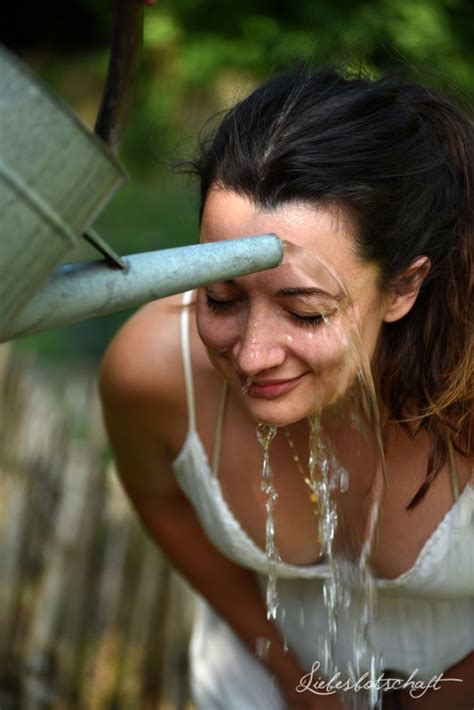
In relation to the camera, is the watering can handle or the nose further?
the nose

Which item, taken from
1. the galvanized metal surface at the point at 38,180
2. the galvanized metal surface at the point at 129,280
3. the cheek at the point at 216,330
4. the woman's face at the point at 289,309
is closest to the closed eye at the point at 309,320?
the woman's face at the point at 289,309

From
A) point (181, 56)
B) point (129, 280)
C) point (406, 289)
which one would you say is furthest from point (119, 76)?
point (181, 56)

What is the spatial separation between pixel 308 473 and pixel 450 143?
0.75 meters

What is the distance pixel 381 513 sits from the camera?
7.38 feet

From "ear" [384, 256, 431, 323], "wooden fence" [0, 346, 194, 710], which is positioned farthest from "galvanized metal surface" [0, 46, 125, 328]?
"wooden fence" [0, 346, 194, 710]

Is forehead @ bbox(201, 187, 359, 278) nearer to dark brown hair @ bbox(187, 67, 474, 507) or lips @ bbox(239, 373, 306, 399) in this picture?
dark brown hair @ bbox(187, 67, 474, 507)

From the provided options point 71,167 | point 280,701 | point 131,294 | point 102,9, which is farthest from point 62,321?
point 102,9

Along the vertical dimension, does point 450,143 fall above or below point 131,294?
above

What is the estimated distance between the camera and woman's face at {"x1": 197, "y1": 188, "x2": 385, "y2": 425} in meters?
1.73

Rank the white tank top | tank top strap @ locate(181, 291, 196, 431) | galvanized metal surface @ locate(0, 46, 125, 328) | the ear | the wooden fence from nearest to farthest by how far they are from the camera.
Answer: galvanized metal surface @ locate(0, 46, 125, 328) < the ear < the white tank top < tank top strap @ locate(181, 291, 196, 431) < the wooden fence

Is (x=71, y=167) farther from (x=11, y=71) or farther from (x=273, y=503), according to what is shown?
(x=273, y=503)

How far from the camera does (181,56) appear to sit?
6.84 metres

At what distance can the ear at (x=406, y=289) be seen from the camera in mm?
1979

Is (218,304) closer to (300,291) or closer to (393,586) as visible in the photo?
(300,291)
